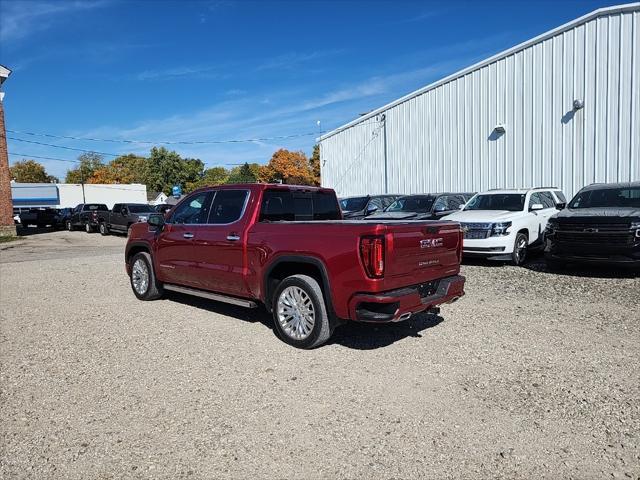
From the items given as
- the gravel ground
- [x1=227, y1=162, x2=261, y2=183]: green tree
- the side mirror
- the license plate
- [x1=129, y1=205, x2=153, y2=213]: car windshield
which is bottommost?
the gravel ground

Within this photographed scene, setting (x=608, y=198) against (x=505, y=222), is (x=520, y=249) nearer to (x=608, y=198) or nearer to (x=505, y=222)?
(x=505, y=222)

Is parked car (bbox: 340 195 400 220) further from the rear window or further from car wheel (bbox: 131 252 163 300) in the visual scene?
the rear window

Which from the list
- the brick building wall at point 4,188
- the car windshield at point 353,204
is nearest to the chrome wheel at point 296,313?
the car windshield at point 353,204

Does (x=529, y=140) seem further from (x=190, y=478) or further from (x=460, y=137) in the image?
(x=190, y=478)

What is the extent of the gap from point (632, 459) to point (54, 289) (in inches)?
378

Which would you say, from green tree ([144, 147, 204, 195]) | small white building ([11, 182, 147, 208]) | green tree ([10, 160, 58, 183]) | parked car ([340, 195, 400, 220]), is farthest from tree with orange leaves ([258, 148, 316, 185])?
parked car ([340, 195, 400, 220])

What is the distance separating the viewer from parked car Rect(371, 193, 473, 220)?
13312 millimetres

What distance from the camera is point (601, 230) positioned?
884 cm

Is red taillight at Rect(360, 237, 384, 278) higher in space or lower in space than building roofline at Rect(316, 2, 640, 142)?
lower

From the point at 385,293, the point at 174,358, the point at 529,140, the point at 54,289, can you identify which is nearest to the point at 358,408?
the point at 385,293

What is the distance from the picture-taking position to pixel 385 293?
4.77 m

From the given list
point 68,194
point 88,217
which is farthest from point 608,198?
point 68,194

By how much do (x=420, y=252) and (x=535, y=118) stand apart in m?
13.1

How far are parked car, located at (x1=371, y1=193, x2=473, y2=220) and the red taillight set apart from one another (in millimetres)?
8567
